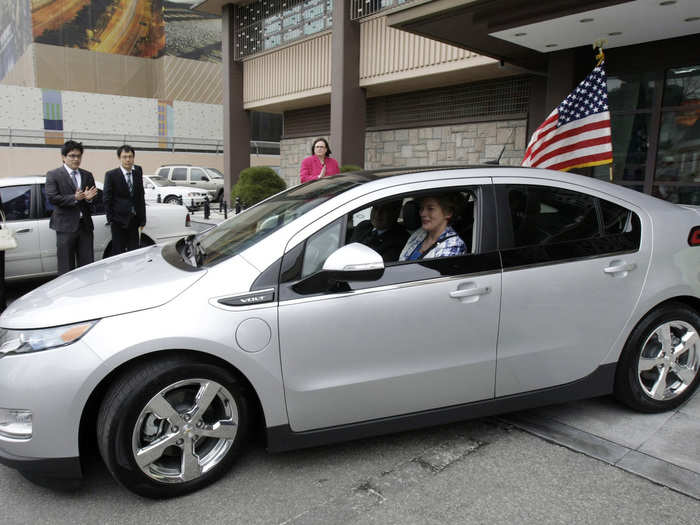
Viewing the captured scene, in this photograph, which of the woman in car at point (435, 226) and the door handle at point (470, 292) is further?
the woman in car at point (435, 226)

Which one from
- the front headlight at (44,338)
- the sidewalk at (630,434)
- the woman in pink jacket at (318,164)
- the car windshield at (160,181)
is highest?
the woman in pink jacket at (318,164)

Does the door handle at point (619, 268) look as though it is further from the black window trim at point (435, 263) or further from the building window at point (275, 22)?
the building window at point (275, 22)

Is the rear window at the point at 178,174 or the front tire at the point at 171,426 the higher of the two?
the rear window at the point at 178,174

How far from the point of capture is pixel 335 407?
2.87 metres

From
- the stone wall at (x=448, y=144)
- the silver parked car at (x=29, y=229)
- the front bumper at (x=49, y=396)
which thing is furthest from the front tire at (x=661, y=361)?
the stone wall at (x=448, y=144)

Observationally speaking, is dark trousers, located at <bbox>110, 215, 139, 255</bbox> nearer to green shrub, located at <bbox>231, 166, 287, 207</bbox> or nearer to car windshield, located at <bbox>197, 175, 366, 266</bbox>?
car windshield, located at <bbox>197, 175, 366, 266</bbox>

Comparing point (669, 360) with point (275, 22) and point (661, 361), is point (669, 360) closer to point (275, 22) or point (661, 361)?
point (661, 361)

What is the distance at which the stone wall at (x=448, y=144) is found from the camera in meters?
12.4

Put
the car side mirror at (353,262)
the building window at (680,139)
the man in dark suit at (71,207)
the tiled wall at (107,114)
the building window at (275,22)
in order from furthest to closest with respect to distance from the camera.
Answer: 1. the tiled wall at (107,114)
2. the building window at (275,22)
3. the building window at (680,139)
4. the man in dark suit at (71,207)
5. the car side mirror at (353,262)

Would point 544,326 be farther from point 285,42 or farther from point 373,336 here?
point 285,42

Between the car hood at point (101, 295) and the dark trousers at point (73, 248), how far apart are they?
11.1 feet

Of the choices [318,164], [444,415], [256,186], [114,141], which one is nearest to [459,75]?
[256,186]

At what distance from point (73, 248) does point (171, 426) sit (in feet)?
14.7

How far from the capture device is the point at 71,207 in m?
6.28
